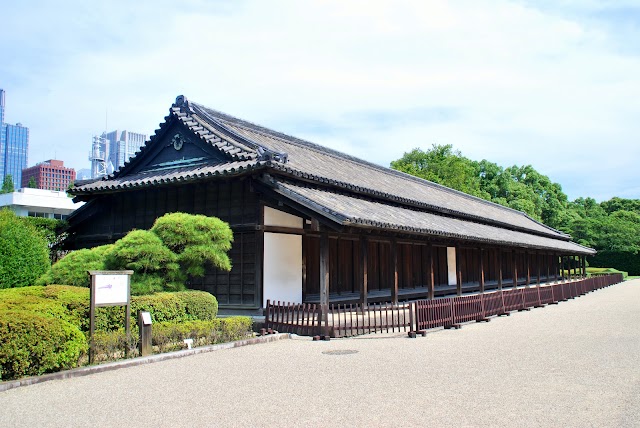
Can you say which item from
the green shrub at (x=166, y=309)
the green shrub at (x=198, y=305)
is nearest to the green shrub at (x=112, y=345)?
the green shrub at (x=166, y=309)

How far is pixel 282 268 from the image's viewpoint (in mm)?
15641

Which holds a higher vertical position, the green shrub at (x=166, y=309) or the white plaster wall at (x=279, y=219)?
the white plaster wall at (x=279, y=219)

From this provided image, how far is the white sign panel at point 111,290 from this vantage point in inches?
392

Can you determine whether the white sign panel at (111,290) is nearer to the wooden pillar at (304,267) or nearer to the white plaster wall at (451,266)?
the wooden pillar at (304,267)

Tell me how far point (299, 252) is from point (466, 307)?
5.32 meters

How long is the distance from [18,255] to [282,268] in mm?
7429

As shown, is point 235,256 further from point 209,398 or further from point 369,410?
point 369,410

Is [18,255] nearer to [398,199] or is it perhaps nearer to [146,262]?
[146,262]

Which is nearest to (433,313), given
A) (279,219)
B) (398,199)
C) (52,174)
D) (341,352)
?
(341,352)

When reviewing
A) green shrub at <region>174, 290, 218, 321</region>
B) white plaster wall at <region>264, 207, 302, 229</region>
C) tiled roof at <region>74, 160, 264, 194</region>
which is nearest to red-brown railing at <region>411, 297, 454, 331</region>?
white plaster wall at <region>264, 207, 302, 229</region>

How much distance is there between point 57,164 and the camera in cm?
13800

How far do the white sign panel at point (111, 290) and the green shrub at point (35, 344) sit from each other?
0.98 m

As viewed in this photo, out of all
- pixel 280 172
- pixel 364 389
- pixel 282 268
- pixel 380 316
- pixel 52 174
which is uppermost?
pixel 52 174

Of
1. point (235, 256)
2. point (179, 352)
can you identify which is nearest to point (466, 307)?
point (235, 256)
